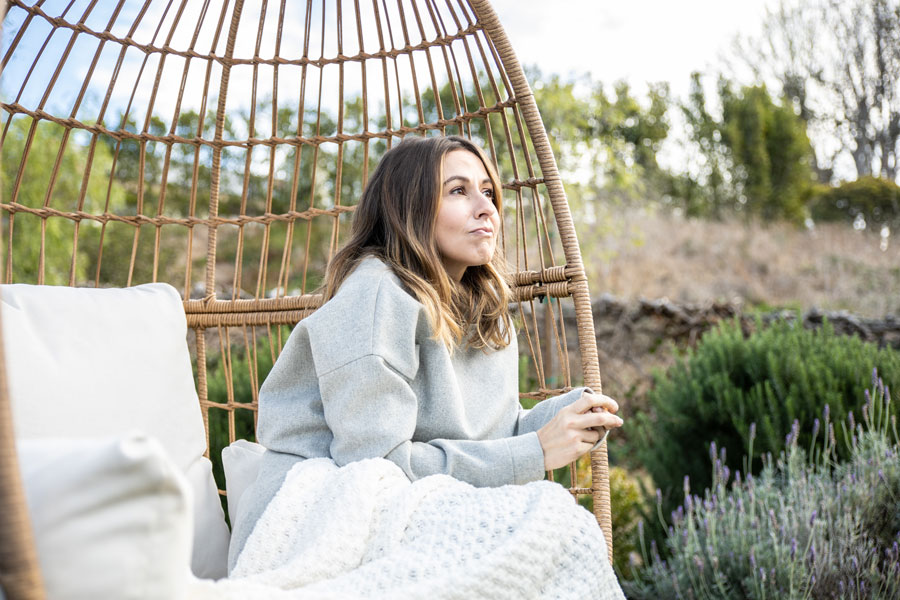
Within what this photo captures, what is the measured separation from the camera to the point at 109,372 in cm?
130

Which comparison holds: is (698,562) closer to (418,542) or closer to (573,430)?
(573,430)

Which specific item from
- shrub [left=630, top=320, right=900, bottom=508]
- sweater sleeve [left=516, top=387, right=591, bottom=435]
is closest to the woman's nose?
sweater sleeve [left=516, top=387, right=591, bottom=435]

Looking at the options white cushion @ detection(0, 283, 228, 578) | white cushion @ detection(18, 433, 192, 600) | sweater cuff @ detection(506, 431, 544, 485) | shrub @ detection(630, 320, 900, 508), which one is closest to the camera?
white cushion @ detection(18, 433, 192, 600)

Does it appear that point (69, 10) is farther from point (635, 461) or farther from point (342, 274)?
point (635, 461)

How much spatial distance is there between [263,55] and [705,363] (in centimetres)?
178

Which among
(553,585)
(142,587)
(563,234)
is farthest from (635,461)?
(142,587)

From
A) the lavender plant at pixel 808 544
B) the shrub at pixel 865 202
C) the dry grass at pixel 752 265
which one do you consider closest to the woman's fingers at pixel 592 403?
the lavender plant at pixel 808 544

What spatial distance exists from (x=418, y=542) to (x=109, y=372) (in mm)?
679

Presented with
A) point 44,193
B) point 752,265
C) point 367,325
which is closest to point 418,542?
point 367,325

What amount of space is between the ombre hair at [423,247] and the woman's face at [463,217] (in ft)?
0.07

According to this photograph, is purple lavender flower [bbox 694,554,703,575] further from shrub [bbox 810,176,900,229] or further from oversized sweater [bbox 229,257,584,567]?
shrub [bbox 810,176,900,229]

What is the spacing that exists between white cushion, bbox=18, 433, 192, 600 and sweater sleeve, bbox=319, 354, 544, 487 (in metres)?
0.62

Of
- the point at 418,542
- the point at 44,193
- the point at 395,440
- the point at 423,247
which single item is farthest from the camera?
the point at 44,193

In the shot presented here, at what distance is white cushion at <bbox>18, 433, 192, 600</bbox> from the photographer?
1.93 feet
